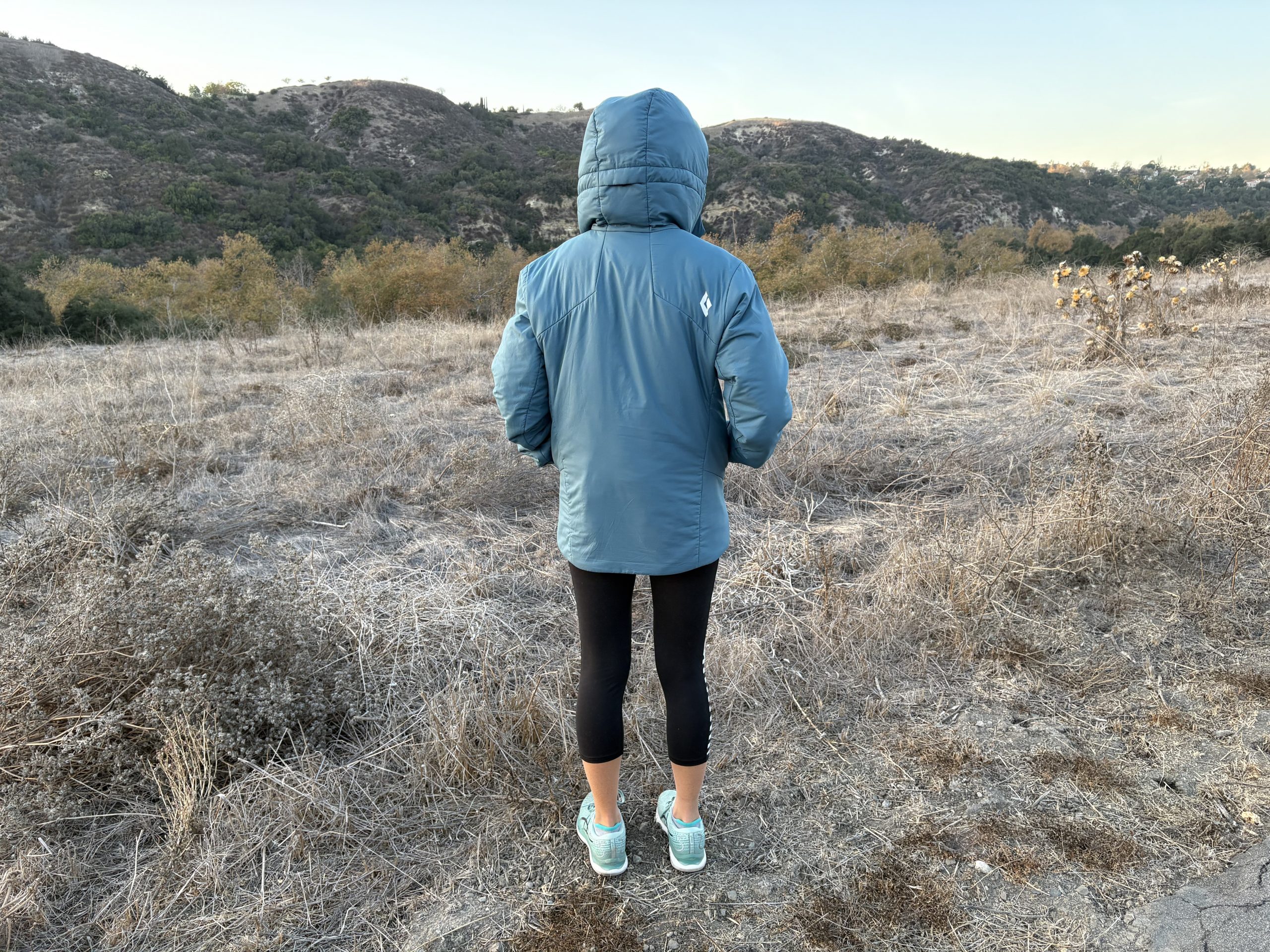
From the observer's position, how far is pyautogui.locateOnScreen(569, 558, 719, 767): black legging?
1432 mm

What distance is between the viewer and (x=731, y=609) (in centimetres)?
291

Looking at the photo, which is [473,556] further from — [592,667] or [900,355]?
[900,355]

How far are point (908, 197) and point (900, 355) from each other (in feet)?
141

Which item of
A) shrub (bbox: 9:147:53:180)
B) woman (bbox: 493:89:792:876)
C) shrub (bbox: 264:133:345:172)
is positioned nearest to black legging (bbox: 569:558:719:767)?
woman (bbox: 493:89:792:876)

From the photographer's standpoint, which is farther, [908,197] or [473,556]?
[908,197]

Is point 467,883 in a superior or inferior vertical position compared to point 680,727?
inferior

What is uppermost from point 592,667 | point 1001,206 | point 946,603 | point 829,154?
point 829,154

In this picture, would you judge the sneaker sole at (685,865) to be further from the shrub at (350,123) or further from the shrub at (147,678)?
the shrub at (350,123)

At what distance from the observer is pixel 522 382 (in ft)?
4.55

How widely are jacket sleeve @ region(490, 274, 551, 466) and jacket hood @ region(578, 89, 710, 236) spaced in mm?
253

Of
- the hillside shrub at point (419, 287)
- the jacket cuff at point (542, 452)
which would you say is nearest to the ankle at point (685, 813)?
the jacket cuff at point (542, 452)

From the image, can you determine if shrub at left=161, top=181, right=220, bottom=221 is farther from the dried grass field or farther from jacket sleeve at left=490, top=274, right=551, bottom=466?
jacket sleeve at left=490, top=274, right=551, bottom=466

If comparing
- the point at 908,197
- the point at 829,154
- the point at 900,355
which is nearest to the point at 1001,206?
the point at 908,197

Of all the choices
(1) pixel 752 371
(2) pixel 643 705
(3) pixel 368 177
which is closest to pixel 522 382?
(1) pixel 752 371
